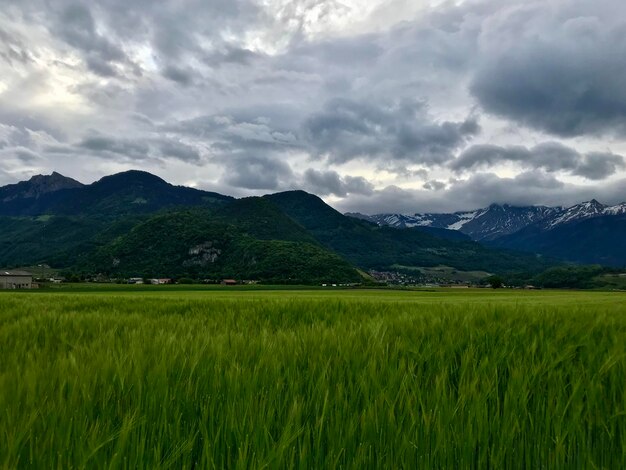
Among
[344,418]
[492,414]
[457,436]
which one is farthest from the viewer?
[492,414]

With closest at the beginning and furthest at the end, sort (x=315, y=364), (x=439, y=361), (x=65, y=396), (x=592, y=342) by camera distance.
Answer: (x=65, y=396) < (x=315, y=364) < (x=439, y=361) < (x=592, y=342)

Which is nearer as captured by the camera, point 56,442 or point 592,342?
point 56,442

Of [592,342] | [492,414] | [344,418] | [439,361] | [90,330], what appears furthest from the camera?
[90,330]

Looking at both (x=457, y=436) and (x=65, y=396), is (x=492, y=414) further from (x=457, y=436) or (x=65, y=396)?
(x=65, y=396)

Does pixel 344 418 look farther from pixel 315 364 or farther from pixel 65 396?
pixel 65 396

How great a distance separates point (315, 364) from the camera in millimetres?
2859

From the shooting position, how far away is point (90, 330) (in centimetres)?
566

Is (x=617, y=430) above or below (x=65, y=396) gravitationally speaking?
below

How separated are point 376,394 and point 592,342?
2964 mm

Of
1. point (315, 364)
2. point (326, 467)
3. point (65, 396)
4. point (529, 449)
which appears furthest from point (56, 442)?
point (529, 449)

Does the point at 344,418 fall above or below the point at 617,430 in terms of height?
above

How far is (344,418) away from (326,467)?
437 millimetres

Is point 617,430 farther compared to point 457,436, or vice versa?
point 617,430

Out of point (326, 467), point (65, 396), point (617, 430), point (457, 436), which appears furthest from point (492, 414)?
point (65, 396)
